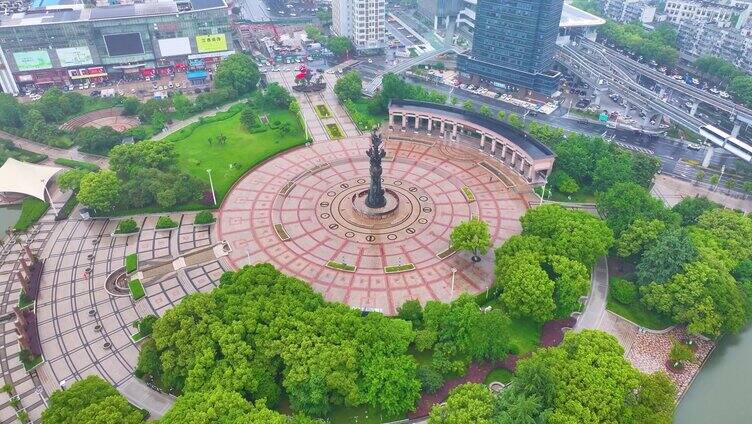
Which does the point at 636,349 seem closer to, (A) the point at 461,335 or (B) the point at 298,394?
(A) the point at 461,335

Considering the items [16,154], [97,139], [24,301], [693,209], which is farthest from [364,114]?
[24,301]

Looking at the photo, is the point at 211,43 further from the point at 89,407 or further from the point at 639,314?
the point at 639,314

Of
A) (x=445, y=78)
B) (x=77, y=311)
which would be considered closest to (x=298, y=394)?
(x=77, y=311)

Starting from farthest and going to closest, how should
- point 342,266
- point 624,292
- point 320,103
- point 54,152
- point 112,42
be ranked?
point 112,42 → point 320,103 → point 54,152 → point 342,266 → point 624,292

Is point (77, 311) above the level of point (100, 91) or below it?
below

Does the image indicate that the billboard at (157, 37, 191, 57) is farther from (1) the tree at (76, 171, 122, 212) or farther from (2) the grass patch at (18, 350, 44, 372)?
(2) the grass patch at (18, 350, 44, 372)

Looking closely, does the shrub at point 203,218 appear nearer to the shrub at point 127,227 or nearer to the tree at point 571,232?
the shrub at point 127,227

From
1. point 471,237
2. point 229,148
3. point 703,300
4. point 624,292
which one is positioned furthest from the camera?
point 229,148
